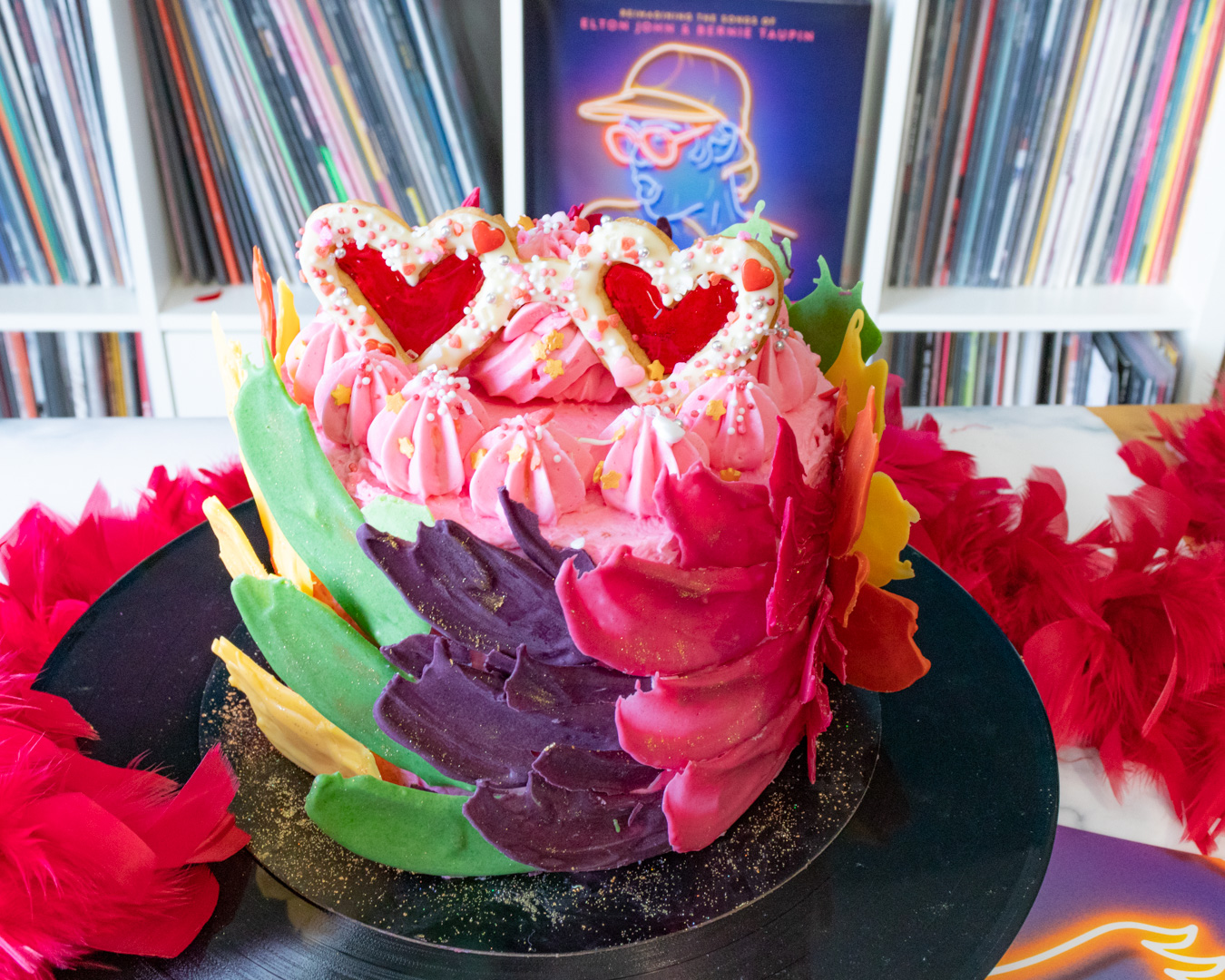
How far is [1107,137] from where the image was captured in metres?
2.02

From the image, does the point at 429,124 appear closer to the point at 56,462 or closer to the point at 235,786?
the point at 56,462

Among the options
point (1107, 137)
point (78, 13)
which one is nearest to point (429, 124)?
point (78, 13)

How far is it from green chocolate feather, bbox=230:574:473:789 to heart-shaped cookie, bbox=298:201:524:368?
0.28 metres

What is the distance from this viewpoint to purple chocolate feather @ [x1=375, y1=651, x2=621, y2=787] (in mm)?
878

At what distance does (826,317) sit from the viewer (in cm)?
134

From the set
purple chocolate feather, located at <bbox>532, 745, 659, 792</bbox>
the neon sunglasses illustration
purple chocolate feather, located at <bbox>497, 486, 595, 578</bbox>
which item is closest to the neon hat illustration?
the neon sunglasses illustration

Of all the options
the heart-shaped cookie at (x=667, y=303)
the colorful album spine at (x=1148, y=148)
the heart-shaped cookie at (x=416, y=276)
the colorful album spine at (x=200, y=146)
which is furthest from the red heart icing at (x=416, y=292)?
the colorful album spine at (x=1148, y=148)

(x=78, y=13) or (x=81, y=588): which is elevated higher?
(x=78, y=13)

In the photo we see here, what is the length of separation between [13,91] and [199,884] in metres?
1.65

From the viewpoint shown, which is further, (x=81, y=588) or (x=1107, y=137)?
(x=1107, y=137)

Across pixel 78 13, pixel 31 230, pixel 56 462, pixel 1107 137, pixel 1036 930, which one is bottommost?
pixel 1036 930

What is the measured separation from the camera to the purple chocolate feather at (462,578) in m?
0.85

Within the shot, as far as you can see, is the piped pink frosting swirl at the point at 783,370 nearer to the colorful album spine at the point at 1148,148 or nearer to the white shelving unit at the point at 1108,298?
the white shelving unit at the point at 1108,298

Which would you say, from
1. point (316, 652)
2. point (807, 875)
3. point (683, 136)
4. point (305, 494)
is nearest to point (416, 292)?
point (305, 494)
